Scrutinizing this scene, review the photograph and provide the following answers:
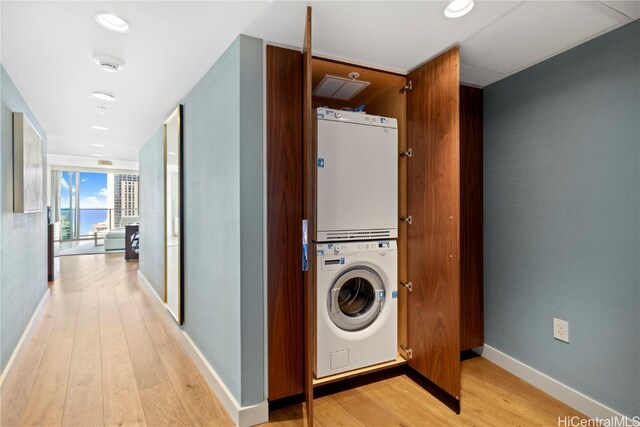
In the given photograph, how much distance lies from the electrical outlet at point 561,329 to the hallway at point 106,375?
212cm

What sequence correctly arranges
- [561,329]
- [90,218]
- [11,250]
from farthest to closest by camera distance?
[90,218] → [11,250] → [561,329]

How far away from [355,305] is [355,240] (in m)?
0.51

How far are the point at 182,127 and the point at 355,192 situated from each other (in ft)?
5.77

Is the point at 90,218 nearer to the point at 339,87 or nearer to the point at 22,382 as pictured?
the point at 22,382

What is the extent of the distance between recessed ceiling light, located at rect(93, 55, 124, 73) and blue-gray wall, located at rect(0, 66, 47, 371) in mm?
708

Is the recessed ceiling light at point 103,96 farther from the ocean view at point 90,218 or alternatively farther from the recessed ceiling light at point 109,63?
the ocean view at point 90,218

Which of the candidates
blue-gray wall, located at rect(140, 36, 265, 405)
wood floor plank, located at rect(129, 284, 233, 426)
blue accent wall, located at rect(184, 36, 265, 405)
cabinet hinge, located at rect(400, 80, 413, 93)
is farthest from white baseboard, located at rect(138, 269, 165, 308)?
cabinet hinge, located at rect(400, 80, 413, 93)

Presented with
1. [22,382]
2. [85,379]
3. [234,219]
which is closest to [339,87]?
[234,219]

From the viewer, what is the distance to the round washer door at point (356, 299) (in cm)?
211

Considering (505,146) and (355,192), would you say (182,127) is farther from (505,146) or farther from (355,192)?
(505,146)

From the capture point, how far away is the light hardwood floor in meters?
1.80

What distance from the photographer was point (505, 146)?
2355mm

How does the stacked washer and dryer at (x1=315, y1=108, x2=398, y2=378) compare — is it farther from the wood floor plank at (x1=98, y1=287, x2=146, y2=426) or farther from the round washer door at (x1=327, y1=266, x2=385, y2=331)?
the wood floor plank at (x1=98, y1=287, x2=146, y2=426)

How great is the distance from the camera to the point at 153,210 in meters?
4.08
